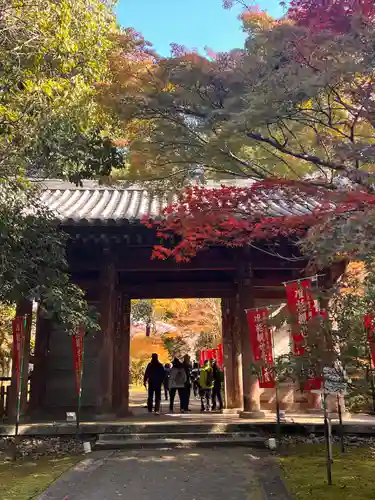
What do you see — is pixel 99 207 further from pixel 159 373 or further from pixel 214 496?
pixel 214 496

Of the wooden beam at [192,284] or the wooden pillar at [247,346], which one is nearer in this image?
the wooden pillar at [247,346]

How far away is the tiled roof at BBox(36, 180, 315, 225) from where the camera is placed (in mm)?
8828

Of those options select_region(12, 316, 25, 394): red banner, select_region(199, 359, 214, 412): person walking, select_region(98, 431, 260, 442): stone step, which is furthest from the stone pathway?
select_region(199, 359, 214, 412): person walking

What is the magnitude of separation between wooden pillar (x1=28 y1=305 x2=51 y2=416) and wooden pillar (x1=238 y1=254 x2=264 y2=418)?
174 inches

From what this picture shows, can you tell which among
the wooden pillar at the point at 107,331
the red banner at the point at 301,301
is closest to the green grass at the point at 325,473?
the red banner at the point at 301,301

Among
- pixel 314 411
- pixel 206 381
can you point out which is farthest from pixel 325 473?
pixel 206 381

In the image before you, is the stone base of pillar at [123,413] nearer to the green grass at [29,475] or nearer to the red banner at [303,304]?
the green grass at [29,475]

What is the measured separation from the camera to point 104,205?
11.2 meters

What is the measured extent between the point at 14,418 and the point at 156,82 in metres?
7.21

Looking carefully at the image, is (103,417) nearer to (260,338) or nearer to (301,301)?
(260,338)

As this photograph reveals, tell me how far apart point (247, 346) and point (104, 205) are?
15.9 ft

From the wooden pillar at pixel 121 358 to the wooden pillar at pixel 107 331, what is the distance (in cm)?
71

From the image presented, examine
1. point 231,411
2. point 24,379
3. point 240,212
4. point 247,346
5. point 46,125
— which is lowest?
point 231,411

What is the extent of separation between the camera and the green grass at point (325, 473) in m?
5.11
